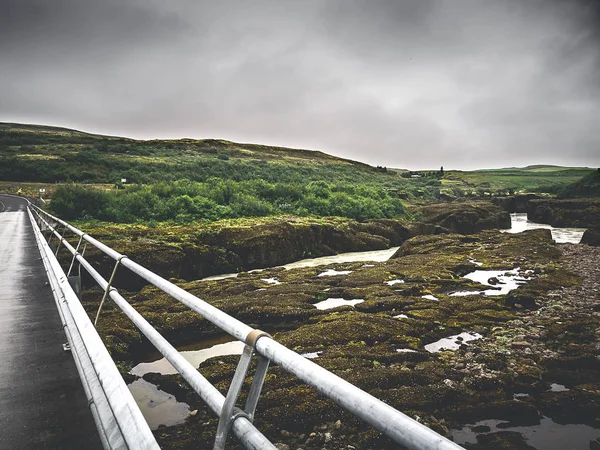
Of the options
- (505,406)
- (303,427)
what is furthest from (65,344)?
(505,406)

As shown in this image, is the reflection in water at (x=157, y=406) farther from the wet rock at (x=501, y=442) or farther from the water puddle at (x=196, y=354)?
the wet rock at (x=501, y=442)

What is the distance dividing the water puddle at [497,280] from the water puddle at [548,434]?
651 cm

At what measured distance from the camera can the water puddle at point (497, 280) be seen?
39.7 feet

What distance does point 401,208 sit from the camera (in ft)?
123

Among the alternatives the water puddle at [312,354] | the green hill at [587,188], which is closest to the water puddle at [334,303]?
the water puddle at [312,354]

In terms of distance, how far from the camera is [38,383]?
3.86 metres

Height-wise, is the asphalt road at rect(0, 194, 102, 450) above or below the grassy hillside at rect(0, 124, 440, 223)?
below

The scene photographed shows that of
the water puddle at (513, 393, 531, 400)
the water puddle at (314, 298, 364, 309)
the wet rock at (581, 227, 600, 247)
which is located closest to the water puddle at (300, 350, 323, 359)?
the water puddle at (513, 393, 531, 400)

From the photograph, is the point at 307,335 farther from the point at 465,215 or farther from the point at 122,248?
the point at 465,215

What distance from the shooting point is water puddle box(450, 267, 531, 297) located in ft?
39.7

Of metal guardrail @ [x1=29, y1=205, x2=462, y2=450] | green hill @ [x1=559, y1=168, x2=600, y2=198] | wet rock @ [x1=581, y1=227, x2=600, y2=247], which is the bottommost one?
wet rock @ [x1=581, y1=227, x2=600, y2=247]

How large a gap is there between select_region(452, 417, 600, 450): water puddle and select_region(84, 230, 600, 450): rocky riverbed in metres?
0.10

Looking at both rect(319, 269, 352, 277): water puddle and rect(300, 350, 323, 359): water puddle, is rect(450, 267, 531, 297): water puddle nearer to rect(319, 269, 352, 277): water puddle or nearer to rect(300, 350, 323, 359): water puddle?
rect(319, 269, 352, 277): water puddle

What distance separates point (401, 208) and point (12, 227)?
2958 centimetres
